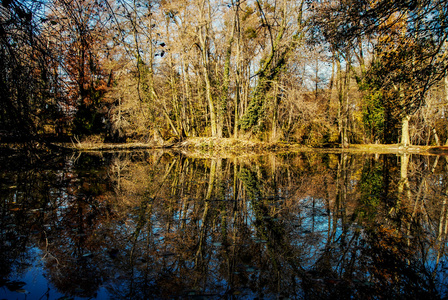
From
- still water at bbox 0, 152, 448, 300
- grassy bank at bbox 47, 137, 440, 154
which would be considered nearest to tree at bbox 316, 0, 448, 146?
still water at bbox 0, 152, 448, 300

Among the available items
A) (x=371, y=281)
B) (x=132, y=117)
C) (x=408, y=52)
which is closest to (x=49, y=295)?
(x=371, y=281)

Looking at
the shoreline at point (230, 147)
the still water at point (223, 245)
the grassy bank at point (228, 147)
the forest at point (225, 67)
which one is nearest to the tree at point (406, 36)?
the forest at point (225, 67)

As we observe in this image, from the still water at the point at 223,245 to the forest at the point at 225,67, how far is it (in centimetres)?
138

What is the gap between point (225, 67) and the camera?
63.4ft

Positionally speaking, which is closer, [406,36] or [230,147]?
[406,36]

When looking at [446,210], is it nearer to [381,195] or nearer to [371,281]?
[381,195]

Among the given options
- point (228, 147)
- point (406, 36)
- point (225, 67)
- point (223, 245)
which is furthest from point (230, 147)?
point (223, 245)

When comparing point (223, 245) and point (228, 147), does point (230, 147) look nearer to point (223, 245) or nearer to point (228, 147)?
point (228, 147)

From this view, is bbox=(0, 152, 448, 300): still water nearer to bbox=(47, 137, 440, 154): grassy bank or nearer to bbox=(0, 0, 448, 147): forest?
bbox=(0, 0, 448, 147): forest

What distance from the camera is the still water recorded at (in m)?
2.15

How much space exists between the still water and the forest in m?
1.38

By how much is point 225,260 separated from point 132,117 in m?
24.1

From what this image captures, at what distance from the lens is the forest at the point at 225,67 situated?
3535 millimetres

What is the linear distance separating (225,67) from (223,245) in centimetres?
1794
